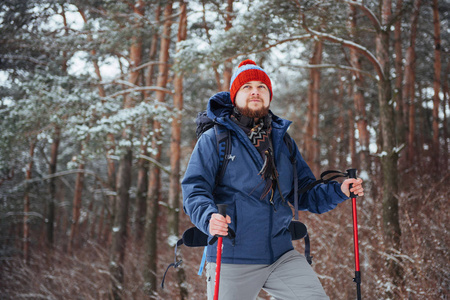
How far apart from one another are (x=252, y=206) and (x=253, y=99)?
733 mm

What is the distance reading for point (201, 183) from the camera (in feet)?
7.91

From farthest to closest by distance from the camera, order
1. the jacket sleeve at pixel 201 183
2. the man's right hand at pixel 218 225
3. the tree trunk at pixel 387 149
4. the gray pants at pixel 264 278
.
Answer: the tree trunk at pixel 387 149 → the gray pants at pixel 264 278 → the jacket sleeve at pixel 201 183 → the man's right hand at pixel 218 225

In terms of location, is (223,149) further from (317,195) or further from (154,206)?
(154,206)

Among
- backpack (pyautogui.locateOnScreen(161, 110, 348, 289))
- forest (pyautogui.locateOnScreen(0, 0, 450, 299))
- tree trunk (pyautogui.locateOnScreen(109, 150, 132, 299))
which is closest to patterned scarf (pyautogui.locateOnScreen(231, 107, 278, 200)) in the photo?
backpack (pyautogui.locateOnScreen(161, 110, 348, 289))

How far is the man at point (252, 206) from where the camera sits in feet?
7.86

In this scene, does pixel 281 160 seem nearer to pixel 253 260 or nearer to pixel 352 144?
pixel 253 260

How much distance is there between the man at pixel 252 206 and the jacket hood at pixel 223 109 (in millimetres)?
75

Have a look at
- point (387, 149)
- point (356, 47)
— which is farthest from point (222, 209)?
point (356, 47)

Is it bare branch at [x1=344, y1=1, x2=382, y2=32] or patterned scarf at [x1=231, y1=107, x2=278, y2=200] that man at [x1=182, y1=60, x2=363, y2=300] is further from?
bare branch at [x1=344, y1=1, x2=382, y2=32]

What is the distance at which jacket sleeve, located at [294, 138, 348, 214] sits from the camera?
2639 mm

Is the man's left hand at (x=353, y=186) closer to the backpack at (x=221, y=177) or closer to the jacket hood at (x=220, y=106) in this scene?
the backpack at (x=221, y=177)

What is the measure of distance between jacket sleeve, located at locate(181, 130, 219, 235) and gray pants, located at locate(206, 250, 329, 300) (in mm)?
386

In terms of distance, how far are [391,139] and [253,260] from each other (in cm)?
416

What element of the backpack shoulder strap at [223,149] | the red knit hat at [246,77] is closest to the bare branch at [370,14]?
the red knit hat at [246,77]
